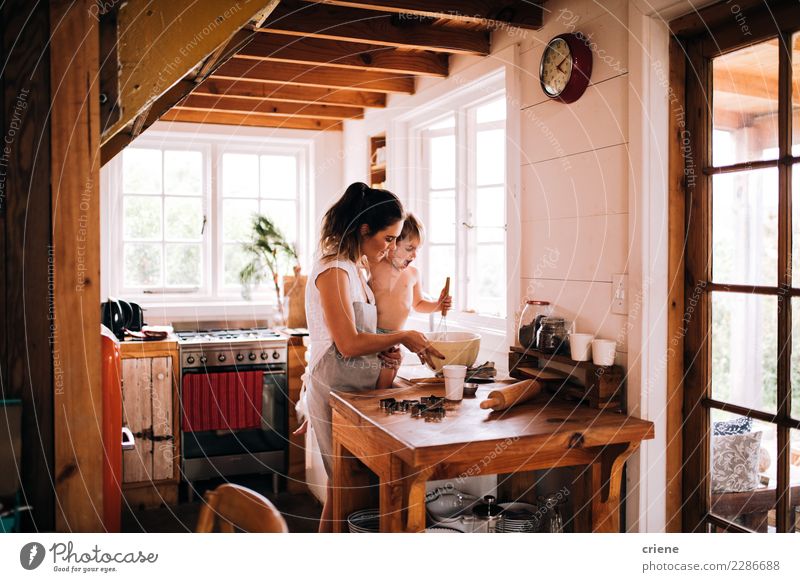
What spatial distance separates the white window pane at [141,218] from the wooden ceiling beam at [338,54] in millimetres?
1711

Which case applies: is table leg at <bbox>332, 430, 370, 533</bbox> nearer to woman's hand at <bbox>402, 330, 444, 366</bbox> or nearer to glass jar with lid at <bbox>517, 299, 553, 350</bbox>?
woman's hand at <bbox>402, 330, 444, 366</bbox>

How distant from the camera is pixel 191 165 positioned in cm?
420

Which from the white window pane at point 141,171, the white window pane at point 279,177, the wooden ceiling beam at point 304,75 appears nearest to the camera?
the wooden ceiling beam at point 304,75

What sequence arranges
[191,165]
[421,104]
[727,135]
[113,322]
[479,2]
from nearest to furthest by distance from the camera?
[727,135], [479,2], [421,104], [113,322], [191,165]

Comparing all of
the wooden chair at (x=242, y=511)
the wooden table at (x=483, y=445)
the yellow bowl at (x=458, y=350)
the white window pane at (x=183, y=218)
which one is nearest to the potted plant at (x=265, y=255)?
the white window pane at (x=183, y=218)

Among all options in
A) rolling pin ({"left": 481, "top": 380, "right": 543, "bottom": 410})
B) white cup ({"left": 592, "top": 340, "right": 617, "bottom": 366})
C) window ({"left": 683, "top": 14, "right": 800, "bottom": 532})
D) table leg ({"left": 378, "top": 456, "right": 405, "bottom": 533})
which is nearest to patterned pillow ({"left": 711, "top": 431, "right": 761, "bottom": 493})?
window ({"left": 683, "top": 14, "right": 800, "bottom": 532})

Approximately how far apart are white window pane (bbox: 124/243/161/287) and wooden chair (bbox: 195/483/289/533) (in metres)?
3.24

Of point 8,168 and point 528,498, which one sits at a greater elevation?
point 8,168

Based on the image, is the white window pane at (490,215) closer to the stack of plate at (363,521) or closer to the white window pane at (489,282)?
the white window pane at (489,282)

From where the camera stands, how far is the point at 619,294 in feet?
6.60

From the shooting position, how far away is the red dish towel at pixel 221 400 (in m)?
3.57
